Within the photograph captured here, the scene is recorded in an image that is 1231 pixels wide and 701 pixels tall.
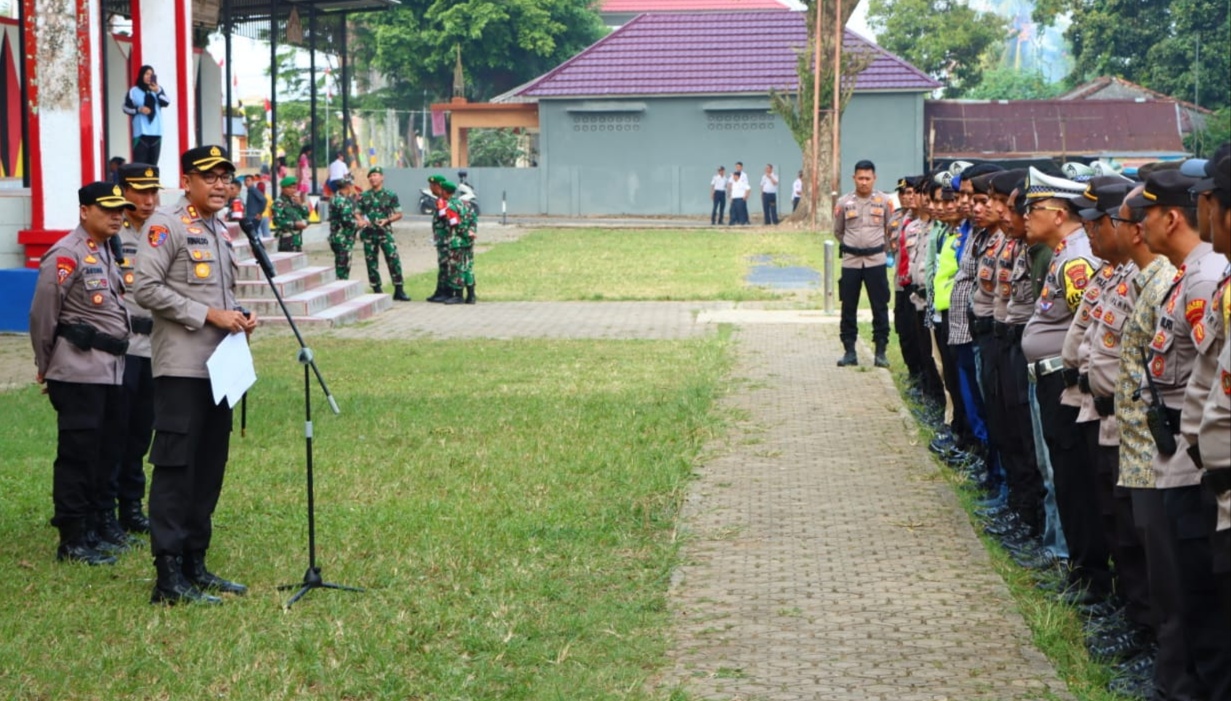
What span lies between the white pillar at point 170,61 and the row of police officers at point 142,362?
11803mm

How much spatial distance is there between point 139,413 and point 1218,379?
225 inches

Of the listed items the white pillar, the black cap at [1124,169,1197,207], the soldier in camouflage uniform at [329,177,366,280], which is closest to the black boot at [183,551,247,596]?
the black cap at [1124,169,1197,207]

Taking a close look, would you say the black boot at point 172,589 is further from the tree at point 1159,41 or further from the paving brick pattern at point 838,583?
the tree at point 1159,41

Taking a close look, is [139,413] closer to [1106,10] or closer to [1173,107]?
[1173,107]

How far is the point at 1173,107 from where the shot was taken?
157 feet

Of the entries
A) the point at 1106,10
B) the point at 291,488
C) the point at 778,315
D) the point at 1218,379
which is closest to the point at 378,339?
the point at 778,315

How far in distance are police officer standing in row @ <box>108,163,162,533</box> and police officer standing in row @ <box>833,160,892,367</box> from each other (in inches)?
293

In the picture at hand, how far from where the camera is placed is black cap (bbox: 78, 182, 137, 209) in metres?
7.45

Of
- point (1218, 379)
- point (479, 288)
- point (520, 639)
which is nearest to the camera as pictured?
point (1218, 379)

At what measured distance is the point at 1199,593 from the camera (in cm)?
485

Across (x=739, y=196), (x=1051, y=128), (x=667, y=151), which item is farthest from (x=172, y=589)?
(x=1051, y=128)

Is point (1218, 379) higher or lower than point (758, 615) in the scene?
higher

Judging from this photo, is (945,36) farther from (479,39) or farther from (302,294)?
(302,294)

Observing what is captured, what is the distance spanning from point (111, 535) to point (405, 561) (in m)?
1.61
